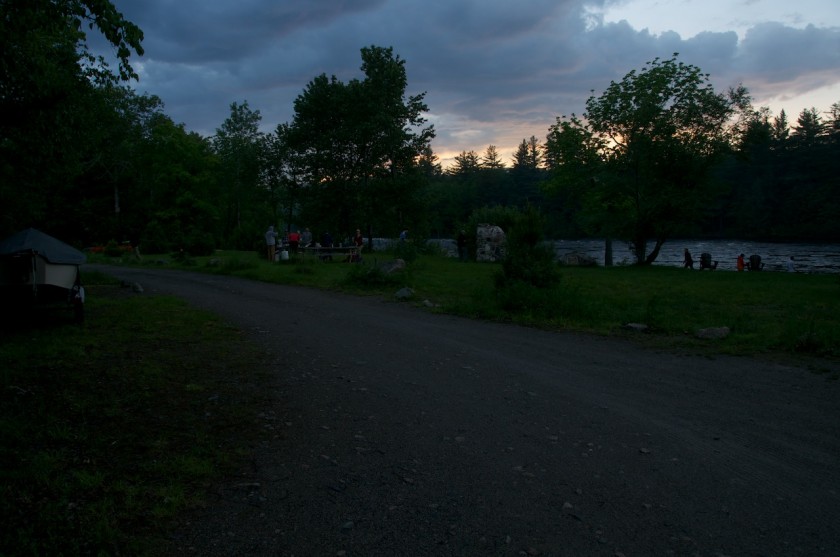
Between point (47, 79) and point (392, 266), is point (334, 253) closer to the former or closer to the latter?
point (392, 266)

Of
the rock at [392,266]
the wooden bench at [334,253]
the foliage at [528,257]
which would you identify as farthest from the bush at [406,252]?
the foliage at [528,257]

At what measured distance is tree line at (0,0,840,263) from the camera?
11406mm

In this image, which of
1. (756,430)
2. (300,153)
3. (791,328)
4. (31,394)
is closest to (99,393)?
(31,394)

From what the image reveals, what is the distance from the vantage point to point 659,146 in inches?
1220

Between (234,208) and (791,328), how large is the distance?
205ft

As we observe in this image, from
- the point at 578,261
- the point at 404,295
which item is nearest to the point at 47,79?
the point at 404,295

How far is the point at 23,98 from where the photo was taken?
33.3 ft

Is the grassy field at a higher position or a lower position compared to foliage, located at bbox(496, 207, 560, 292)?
lower

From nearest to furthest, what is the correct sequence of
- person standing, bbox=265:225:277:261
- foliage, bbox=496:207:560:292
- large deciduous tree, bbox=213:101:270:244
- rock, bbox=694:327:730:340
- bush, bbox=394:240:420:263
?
rock, bbox=694:327:730:340 → foliage, bbox=496:207:560:292 → bush, bbox=394:240:420:263 → person standing, bbox=265:225:277:261 → large deciduous tree, bbox=213:101:270:244

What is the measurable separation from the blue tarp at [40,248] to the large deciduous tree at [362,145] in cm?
2379

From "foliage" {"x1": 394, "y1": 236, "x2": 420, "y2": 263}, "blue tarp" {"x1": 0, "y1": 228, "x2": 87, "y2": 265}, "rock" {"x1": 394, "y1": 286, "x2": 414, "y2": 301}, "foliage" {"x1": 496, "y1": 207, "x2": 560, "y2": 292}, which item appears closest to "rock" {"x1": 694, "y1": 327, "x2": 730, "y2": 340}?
"foliage" {"x1": 496, "y1": 207, "x2": 560, "y2": 292}

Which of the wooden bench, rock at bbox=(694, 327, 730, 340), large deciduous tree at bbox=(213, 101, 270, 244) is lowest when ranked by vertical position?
rock at bbox=(694, 327, 730, 340)

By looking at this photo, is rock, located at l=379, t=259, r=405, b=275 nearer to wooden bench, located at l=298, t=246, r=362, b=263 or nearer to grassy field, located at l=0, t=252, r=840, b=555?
grassy field, located at l=0, t=252, r=840, b=555

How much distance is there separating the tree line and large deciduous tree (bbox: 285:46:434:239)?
91mm
